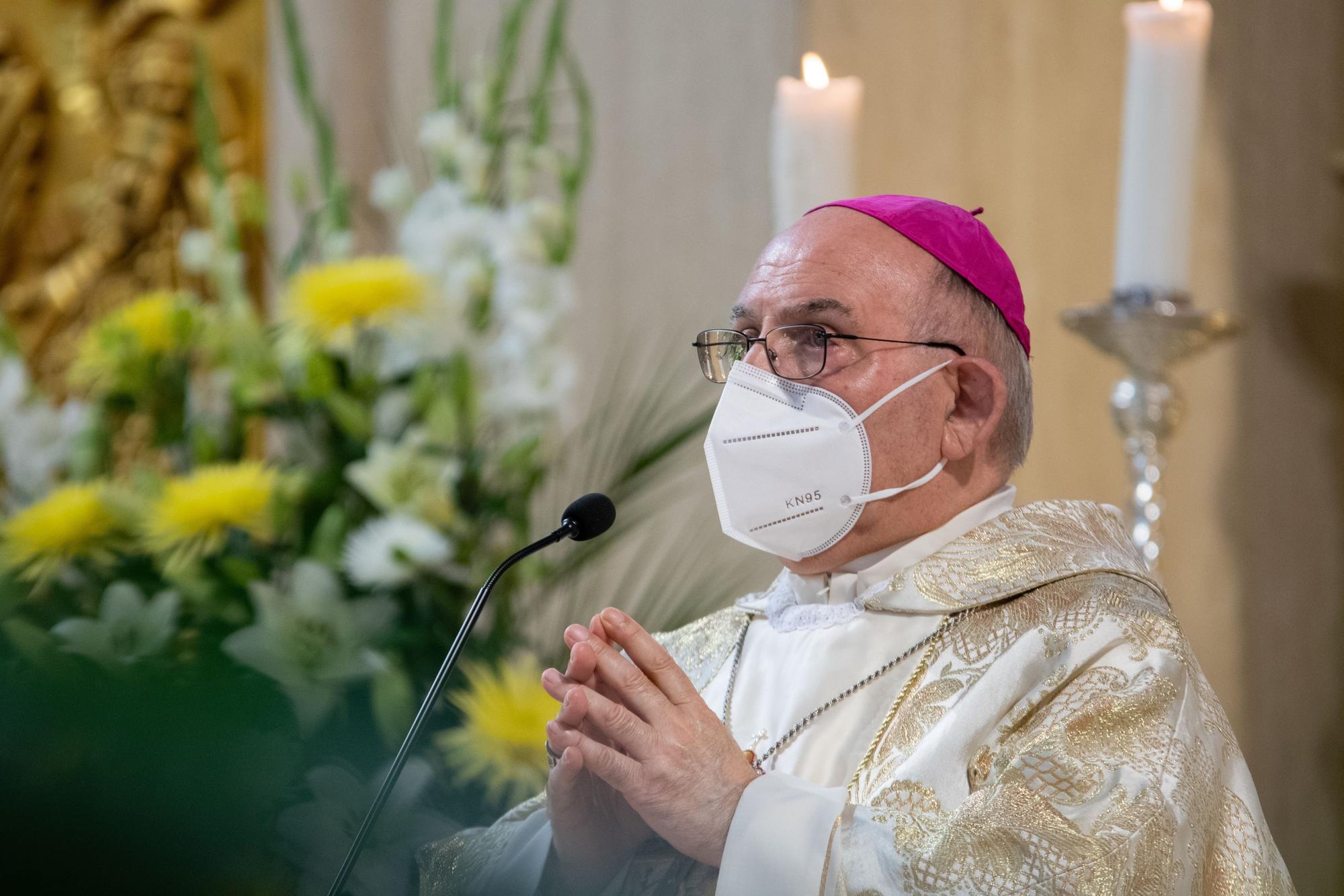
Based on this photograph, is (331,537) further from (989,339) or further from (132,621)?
(989,339)

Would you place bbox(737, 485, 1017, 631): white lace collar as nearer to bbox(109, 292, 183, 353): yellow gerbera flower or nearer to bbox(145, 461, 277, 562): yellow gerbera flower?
bbox(145, 461, 277, 562): yellow gerbera flower

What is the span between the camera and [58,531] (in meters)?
2.17

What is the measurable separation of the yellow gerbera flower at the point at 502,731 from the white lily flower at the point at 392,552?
0.20 m

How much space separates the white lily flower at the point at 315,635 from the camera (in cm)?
190

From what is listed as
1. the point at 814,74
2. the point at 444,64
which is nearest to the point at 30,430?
the point at 444,64

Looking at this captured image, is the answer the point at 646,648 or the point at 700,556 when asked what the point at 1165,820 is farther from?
the point at 700,556

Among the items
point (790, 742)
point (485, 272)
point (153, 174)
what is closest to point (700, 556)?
point (485, 272)

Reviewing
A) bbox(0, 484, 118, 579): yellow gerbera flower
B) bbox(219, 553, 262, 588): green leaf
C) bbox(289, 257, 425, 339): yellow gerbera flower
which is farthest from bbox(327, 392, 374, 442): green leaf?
bbox(0, 484, 118, 579): yellow gerbera flower

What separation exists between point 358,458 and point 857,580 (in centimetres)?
88

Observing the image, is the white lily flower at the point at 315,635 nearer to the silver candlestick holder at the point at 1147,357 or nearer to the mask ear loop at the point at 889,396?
the mask ear loop at the point at 889,396

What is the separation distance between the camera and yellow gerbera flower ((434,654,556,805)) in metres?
1.99

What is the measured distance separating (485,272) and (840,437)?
787 mm

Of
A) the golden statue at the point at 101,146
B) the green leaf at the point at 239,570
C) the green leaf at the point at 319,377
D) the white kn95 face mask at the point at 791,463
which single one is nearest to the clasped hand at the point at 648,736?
the white kn95 face mask at the point at 791,463

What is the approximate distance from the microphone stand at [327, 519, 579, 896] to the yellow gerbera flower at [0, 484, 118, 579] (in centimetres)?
97
